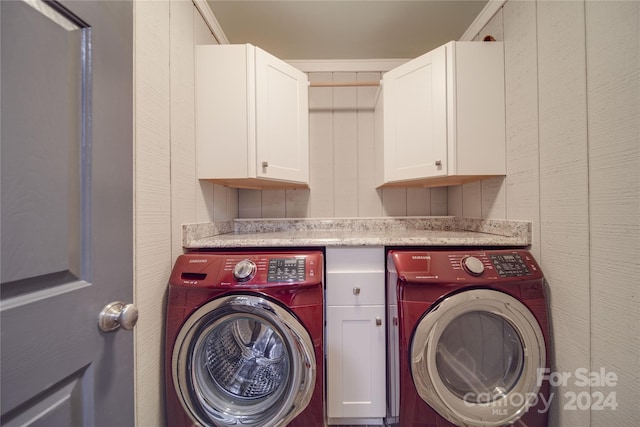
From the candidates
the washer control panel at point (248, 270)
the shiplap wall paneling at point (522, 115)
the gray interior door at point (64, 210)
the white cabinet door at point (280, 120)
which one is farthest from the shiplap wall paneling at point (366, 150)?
the gray interior door at point (64, 210)

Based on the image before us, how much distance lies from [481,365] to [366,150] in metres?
1.46

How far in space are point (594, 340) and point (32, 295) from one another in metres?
1.59

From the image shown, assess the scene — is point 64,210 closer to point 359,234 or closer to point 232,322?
point 232,322

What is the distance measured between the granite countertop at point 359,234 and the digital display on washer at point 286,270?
12 cm

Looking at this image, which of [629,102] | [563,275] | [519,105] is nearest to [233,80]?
[519,105]

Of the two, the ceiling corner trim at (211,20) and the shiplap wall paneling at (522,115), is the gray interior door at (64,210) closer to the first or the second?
the ceiling corner trim at (211,20)

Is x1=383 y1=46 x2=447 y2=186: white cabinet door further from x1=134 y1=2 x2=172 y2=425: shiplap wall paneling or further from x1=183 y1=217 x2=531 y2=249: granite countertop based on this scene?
x1=134 y1=2 x2=172 y2=425: shiplap wall paneling

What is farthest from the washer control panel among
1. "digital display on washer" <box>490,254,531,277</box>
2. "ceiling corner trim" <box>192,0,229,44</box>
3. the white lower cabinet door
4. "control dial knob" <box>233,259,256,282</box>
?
"ceiling corner trim" <box>192,0,229,44</box>

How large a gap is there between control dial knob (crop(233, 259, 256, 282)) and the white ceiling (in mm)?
1465

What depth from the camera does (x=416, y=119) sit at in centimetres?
132

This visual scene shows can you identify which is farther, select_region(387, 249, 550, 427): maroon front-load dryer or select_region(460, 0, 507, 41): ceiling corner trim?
select_region(460, 0, 507, 41): ceiling corner trim

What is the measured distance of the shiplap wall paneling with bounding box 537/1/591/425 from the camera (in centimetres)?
84

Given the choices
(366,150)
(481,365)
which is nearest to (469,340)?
(481,365)

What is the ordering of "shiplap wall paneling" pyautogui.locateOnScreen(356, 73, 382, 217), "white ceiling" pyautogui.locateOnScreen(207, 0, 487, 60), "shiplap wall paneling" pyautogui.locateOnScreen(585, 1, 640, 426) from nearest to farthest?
"shiplap wall paneling" pyautogui.locateOnScreen(585, 1, 640, 426), "white ceiling" pyautogui.locateOnScreen(207, 0, 487, 60), "shiplap wall paneling" pyautogui.locateOnScreen(356, 73, 382, 217)
